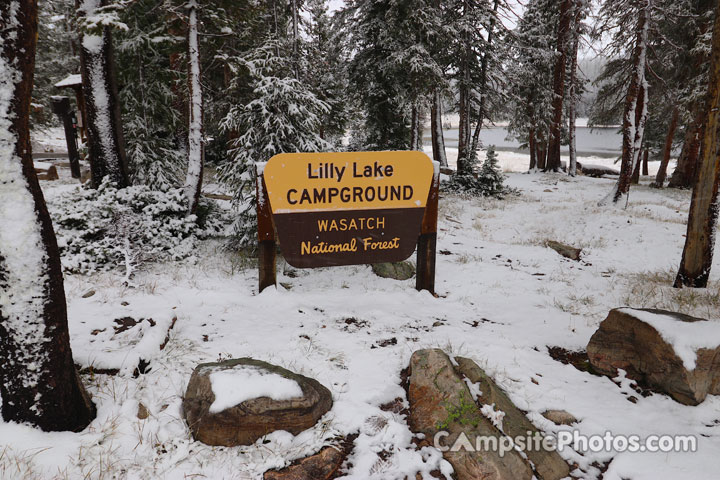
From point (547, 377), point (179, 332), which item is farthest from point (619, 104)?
point (179, 332)

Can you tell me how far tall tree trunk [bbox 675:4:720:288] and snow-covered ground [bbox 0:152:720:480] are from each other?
401mm

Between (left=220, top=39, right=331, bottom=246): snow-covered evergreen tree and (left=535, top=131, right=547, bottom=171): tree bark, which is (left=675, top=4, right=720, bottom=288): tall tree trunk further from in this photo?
(left=535, top=131, right=547, bottom=171): tree bark

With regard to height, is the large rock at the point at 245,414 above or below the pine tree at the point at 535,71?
below

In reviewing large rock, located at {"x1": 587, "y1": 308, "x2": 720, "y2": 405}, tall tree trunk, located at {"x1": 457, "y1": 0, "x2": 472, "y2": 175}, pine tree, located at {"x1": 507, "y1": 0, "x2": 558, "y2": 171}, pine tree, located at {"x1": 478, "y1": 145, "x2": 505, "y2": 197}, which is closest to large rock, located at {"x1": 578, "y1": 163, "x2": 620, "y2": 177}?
pine tree, located at {"x1": 507, "y1": 0, "x2": 558, "y2": 171}

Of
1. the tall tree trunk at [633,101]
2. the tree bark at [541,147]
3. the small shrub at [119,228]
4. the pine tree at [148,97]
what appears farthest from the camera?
the tree bark at [541,147]

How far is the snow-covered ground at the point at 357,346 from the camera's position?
9.26ft

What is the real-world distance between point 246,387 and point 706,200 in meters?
7.02

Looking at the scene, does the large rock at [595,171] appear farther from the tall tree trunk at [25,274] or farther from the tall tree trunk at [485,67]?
the tall tree trunk at [25,274]

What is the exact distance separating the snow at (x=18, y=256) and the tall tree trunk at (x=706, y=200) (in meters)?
7.97

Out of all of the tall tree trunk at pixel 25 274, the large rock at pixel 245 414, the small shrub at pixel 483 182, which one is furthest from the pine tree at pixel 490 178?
the tall tree trunk at pixel 25 274

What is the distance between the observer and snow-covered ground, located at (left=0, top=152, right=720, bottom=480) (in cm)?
282

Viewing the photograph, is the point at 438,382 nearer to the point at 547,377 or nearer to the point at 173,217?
the point at 547,377

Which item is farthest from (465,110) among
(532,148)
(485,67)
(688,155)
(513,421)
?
(513,421)

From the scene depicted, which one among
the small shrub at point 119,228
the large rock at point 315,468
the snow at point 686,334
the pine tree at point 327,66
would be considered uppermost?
the pine tree at point 327,66
